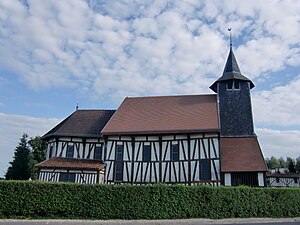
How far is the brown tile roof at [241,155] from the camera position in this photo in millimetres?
18641

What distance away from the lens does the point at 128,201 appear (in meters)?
12.1

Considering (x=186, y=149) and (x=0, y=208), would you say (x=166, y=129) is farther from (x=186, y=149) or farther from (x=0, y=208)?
(x=0, y=208)

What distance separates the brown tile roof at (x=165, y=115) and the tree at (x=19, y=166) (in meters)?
14.2

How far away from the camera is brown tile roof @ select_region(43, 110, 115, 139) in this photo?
856 inches

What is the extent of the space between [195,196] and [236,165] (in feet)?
24.3

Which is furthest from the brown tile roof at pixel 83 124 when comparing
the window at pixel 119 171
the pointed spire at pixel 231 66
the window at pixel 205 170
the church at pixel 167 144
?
the pointed spire at pixel 231 66

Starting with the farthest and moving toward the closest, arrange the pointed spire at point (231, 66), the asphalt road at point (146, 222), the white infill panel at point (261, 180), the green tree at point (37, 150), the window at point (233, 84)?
the green tree at point (37, 150) → the pointed spire at point (231, 66) → the window at point (233, 84) → the white infill panel at point (261, 180) → the asphalt road at point (146, 222)

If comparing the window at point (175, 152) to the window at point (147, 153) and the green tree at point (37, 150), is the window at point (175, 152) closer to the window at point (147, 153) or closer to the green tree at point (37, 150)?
the window at point (147, 153)

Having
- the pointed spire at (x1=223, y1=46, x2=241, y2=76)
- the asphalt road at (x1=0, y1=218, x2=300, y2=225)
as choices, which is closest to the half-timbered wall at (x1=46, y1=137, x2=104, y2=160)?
the asphalt road at (x1=0, y1=218, x2=300, y2=225)

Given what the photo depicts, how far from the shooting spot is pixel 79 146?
21.6 m

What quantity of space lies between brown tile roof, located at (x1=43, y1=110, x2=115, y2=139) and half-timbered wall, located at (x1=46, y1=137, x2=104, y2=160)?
46 centimetres

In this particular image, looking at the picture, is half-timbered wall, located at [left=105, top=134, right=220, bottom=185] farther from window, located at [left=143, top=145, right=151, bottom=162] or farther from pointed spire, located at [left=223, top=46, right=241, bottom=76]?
pointed spire, located at [left=223, top=46, right=241, bottom=76]

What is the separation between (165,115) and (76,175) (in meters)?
7.69

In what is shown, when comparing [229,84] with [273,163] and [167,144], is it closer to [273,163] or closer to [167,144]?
[167,144]
